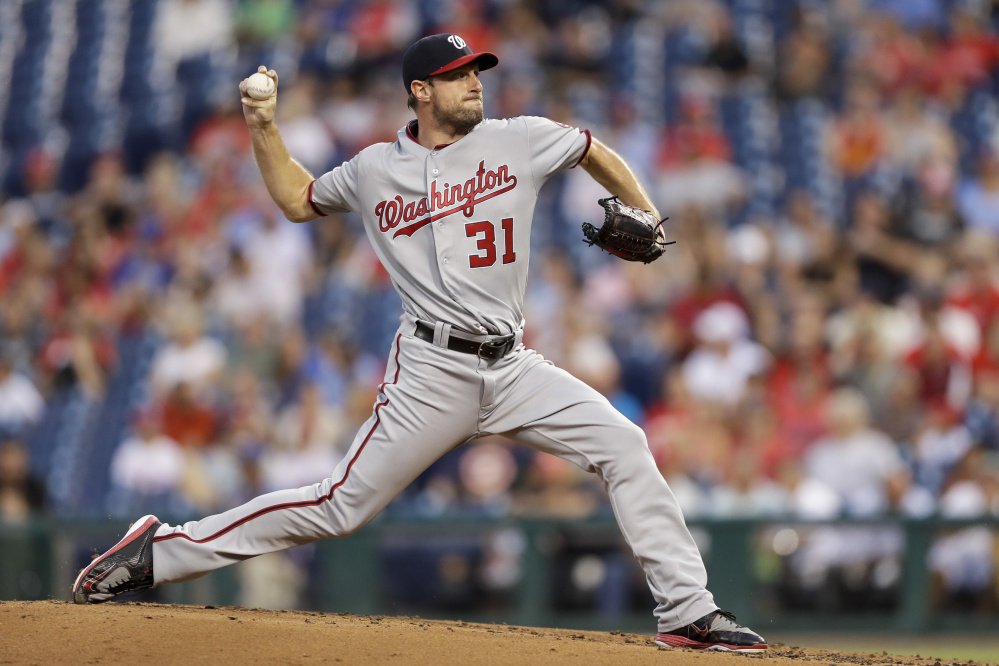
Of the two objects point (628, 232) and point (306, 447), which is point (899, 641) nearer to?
point (306, 447)

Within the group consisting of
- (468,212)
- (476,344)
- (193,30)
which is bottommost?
(476,344)

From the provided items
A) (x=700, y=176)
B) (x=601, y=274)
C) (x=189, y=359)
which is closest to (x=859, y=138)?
(x=700, y=176)

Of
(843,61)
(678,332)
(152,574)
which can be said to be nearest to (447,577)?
(678,332)

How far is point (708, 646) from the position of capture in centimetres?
473

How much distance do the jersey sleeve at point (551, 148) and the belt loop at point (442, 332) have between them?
1.70ft

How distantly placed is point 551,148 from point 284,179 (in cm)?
86

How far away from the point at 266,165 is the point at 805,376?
4725 mm

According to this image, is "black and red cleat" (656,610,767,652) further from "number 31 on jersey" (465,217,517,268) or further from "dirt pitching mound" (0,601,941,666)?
"number 31 on jersey" (465,217,517,268)

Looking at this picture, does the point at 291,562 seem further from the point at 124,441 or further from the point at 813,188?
the point at 813,188

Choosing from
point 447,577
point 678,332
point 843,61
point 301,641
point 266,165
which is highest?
point 843,61

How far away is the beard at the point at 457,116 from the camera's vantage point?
4.71 meters

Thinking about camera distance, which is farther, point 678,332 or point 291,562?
point 678,332

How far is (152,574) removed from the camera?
490cm

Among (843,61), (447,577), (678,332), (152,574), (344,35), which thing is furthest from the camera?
(344,35)
